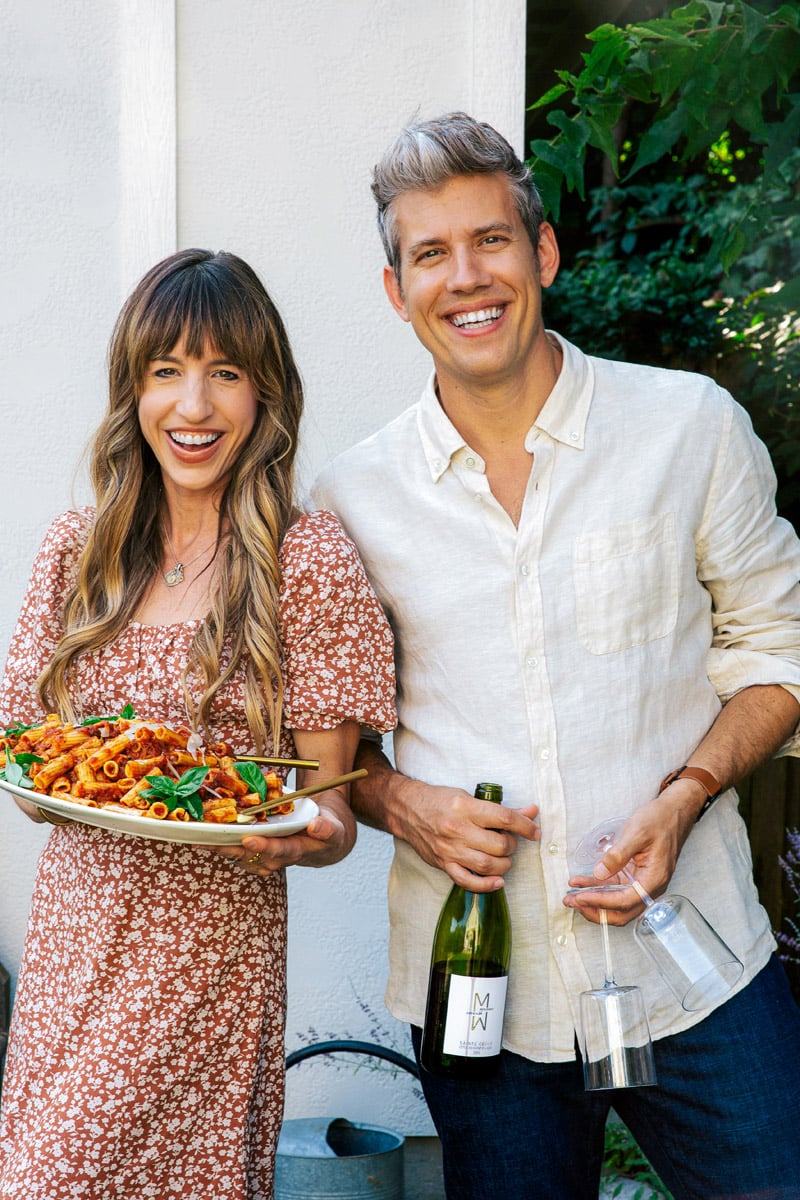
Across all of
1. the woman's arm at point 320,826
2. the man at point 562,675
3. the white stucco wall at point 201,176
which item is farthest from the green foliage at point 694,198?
the woman's arm at point 320,826

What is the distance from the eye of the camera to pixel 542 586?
2104mm

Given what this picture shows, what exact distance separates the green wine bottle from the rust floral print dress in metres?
0.26

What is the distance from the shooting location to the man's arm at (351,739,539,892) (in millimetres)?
2010

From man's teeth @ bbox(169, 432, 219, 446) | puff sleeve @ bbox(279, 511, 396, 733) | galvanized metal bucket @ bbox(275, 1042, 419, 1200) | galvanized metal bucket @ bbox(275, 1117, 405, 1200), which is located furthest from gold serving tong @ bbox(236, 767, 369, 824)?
galvanized metal bucket @ bbox(275, 1117, 405, 1200)

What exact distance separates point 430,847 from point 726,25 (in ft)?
6.45

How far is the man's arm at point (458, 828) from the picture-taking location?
2010mm

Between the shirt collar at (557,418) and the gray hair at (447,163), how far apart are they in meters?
0.23

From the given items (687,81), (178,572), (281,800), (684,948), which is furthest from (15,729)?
(687,81)

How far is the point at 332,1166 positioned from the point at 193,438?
1756 mm

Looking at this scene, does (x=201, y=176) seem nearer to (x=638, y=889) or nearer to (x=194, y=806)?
(x=194, y=806)

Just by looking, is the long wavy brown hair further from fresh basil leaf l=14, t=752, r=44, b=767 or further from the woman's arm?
fresh basil leaf l=14, t=752, r=44, b=767

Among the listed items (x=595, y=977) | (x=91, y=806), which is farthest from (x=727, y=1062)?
(x=91, y=806)

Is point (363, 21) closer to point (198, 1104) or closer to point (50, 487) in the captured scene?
point (50, 487)

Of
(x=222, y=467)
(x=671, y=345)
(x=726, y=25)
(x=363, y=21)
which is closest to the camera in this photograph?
(x=222, y=467)
